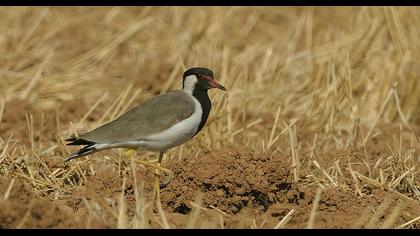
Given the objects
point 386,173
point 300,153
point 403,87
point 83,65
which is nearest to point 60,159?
point 300,153

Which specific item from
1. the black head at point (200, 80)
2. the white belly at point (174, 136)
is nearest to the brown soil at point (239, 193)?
the white belly at point (174, 136)

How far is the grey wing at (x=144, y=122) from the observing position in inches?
232

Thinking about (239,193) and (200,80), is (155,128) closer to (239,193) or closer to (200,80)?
(200,80)

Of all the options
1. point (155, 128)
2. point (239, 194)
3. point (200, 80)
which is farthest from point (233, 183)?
point (200, 80)

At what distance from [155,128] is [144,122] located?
91 mm

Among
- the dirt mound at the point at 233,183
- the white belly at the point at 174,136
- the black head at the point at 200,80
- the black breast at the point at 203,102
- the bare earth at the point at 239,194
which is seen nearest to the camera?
the bare earth at the point at 239,194

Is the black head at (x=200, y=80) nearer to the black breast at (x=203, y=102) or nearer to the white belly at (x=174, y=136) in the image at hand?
the black breast at (x=203, y=102)

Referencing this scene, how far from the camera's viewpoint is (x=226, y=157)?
18.2 ft

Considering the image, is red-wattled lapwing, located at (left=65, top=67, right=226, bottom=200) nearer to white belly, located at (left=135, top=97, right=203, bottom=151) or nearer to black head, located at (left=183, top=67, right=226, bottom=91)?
white belly, located at (left=135, top=97, right=203, bottom=151)

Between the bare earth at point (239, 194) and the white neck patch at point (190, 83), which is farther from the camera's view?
the white neck patch at point (190, 83)

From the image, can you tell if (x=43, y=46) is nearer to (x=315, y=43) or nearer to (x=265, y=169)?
(x=315, y=43)

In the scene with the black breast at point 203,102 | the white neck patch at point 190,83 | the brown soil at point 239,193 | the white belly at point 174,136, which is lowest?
the brown soil at point 239,193

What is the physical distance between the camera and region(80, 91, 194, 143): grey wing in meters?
5.89
